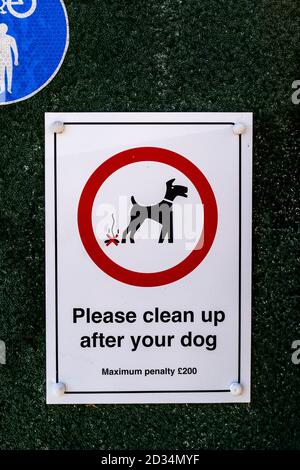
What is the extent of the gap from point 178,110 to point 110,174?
0.77 ft

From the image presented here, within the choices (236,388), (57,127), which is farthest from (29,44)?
(236,388)

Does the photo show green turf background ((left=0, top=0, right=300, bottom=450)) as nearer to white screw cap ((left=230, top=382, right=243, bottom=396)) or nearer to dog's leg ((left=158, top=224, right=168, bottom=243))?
white screw cap ((left=230, top=382, right=243, bottom=396))

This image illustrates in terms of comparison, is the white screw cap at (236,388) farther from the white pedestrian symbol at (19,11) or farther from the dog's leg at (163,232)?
the white pedestrian symbol at (19,11)

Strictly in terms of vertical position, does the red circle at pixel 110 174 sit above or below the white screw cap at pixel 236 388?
above

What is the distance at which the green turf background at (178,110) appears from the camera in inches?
54.2

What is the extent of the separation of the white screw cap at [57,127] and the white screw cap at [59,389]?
25.3 inches

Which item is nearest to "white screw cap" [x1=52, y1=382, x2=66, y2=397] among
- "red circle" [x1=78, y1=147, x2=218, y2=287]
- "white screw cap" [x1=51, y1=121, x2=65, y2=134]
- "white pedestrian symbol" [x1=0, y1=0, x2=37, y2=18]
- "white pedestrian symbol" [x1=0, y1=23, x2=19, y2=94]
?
"red circle" [x1=78, y1=147, x2=218, y2=287]

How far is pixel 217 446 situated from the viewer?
1471 mm

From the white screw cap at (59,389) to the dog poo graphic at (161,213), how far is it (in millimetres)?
407

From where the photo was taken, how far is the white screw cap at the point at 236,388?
1433 millimetres

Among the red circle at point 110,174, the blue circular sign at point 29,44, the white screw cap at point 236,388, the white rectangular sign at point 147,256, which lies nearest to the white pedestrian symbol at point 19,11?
the blue circular sign at point 29,44

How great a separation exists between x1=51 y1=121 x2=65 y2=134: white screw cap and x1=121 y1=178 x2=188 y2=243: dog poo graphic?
0.80ft

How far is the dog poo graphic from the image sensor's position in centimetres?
139

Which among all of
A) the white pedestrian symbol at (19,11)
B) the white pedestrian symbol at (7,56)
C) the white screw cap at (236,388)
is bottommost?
the white screw cap at (236,388)
